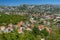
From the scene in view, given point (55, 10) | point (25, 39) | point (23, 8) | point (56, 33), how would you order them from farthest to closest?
point (23, 8) → point (55, 10) → point (56, 33) → point (25, 39)

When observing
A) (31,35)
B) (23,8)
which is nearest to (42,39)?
(31,35)

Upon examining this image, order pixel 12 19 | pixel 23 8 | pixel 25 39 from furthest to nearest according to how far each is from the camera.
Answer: pixel 23 8
pixel 12 19
pixel 25 39

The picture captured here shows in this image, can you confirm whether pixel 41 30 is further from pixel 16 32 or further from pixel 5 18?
pixel 5 18

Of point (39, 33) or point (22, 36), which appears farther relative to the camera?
point (39, 33)

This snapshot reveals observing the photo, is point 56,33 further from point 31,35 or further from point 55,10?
point 55,10

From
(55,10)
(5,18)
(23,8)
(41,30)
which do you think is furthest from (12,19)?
(23,8)

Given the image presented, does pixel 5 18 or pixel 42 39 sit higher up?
pixel 5 18

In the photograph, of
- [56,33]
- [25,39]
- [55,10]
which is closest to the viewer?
[25,39]

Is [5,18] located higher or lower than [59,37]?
higher

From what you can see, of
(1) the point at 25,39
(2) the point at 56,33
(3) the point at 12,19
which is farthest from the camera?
(3) the point at 12,19
